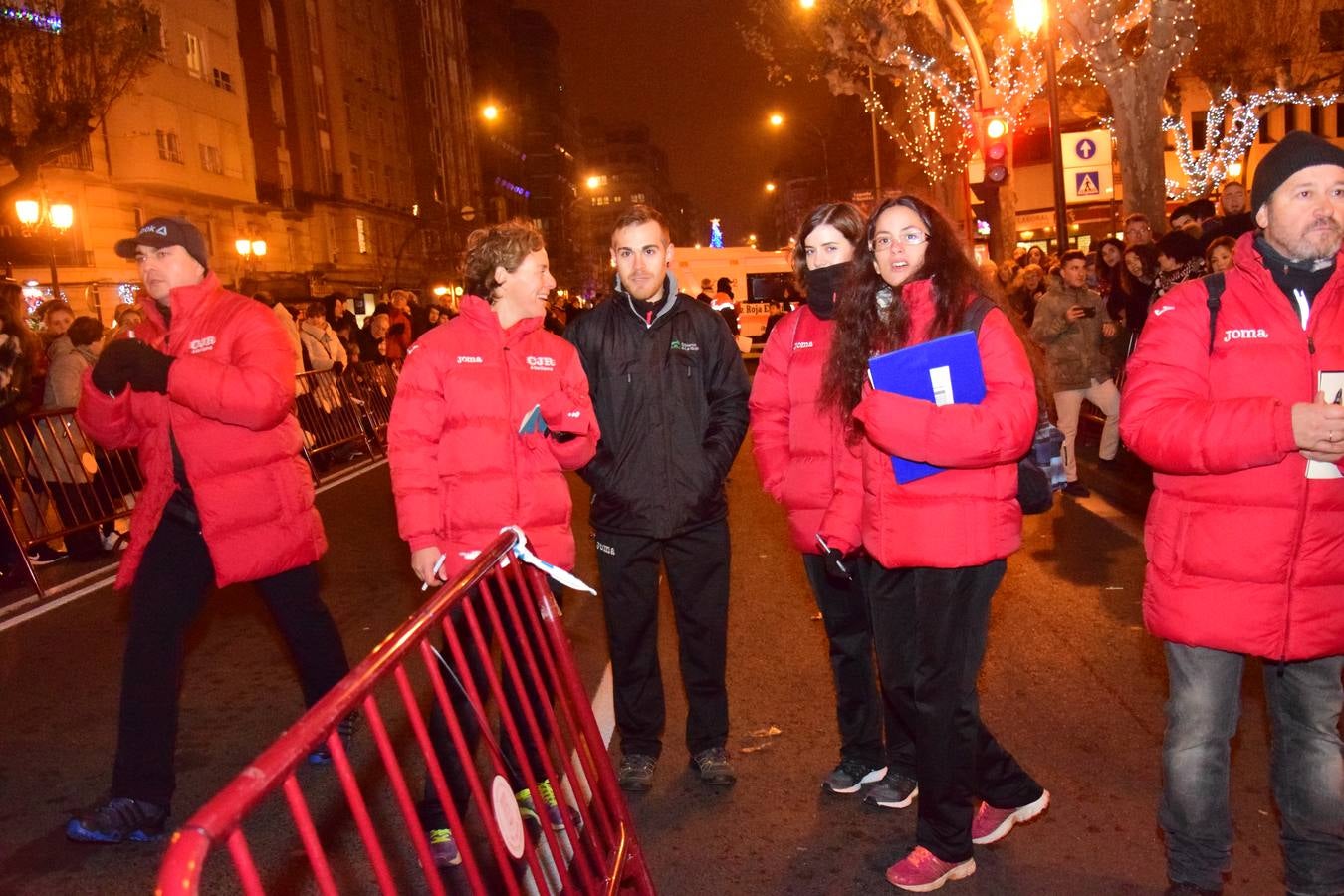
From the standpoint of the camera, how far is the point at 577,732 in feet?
10.4

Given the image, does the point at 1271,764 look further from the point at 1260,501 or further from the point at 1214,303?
the point at 1214,303

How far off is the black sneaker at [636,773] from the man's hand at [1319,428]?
2.67 meters

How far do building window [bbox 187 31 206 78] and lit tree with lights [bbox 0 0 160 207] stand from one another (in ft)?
38.1

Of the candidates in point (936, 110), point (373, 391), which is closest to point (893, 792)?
point (373, 391)

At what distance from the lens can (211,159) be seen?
39.5 meters

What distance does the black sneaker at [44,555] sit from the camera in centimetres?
951

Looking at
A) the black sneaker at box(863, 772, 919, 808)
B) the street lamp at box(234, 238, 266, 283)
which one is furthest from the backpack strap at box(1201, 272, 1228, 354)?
the street lamp at box(234, 238, 266, 283)

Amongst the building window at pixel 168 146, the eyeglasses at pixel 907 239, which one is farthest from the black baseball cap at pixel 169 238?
the building window at pixel 168 146

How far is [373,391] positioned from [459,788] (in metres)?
13.9

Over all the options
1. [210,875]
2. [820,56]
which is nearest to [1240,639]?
[210,875]

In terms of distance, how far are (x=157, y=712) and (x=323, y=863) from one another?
2912 millimetres

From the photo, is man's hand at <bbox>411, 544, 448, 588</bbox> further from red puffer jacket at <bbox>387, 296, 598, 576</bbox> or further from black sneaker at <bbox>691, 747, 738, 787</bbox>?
black sneaker at <bbox>691, 747, 738, 787</bbox>

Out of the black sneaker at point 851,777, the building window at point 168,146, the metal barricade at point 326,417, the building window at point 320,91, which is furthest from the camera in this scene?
the building window at point 320,91

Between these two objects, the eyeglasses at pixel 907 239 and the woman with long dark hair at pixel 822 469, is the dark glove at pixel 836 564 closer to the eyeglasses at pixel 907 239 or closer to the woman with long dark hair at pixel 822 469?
the woman with long dark hair at pixel 822 469
